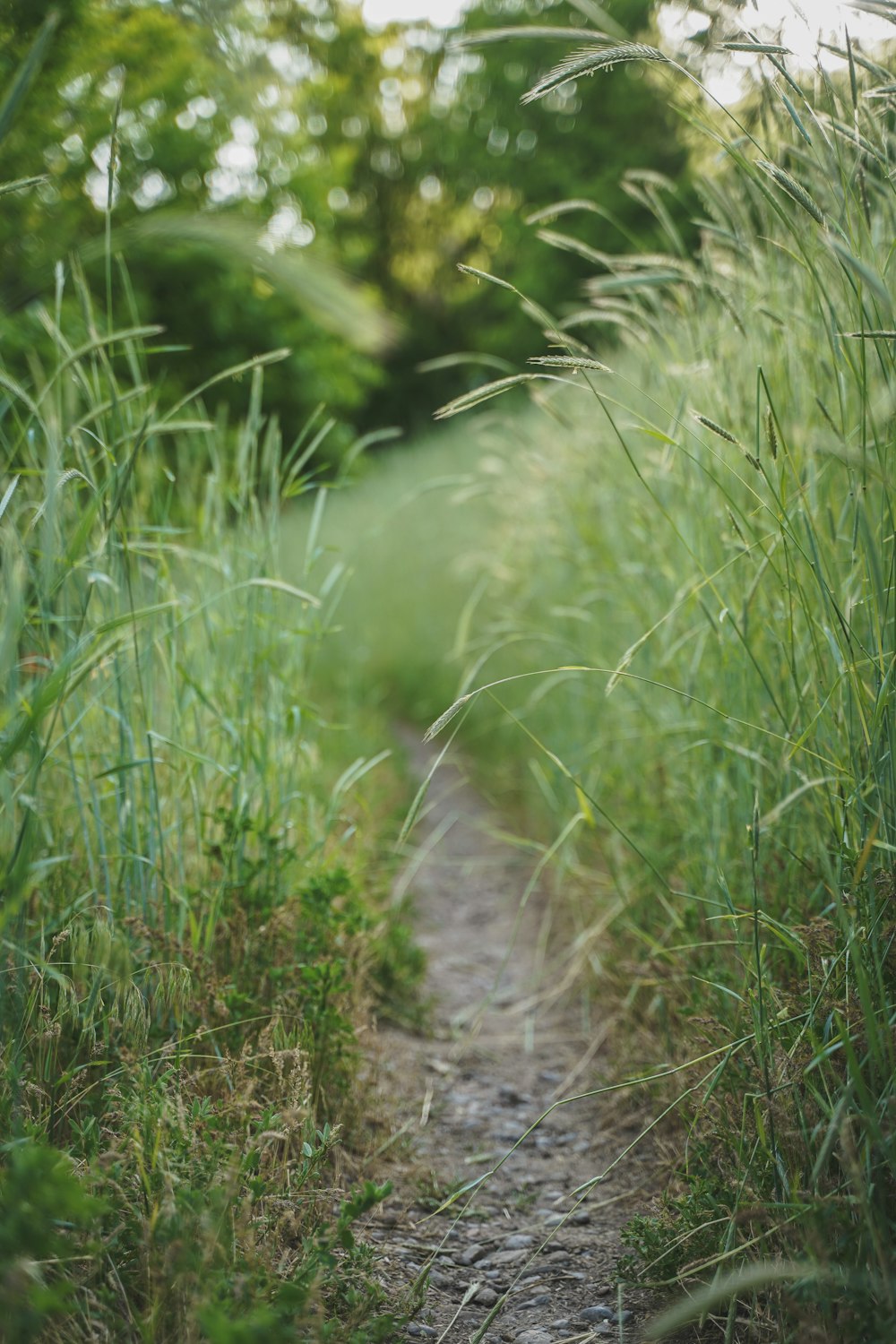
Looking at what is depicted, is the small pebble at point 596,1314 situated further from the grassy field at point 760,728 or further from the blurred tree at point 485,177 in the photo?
the blurred tree at point 485,177

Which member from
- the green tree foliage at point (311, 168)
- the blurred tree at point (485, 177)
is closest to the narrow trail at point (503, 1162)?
the green tree foliage at point (311, 168)

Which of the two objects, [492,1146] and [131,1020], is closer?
[131,1020]

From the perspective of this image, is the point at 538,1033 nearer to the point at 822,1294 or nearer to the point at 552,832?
the point at 552,832

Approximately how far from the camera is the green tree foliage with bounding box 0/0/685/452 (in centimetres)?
256

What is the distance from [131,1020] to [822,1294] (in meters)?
1.14

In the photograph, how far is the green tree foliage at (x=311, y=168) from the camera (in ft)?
8.40

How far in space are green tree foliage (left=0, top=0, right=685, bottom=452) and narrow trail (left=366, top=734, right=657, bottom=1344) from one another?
179 cm

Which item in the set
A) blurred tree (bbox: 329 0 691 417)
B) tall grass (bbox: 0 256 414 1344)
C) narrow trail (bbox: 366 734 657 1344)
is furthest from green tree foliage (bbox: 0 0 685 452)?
narrow trail (bbox: 366 734 657 1344)

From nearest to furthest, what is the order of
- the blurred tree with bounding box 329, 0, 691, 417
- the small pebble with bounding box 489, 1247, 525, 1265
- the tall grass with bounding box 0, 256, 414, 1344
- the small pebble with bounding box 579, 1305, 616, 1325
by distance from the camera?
the tall grass with bounding box 0, 256, 414, 1344 < the small pebble with bounding box 579, 1305, 616, 1325 < the small pebble with bounding box 489, 1247, 525, 1265 < the blurred tree with bounding box 329, 0, 691, 417

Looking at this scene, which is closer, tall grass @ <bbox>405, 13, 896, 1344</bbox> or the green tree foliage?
tall grass @ <bbox>405, 13, 896, 1344</bbox>

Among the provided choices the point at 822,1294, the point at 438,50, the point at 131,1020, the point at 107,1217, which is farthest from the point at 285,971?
the point at 438,50

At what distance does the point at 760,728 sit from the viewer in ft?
5.20

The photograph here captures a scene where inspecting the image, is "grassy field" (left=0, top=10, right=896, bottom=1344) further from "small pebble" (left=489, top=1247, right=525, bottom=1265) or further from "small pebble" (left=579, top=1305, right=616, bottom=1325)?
"small pebble" (left=489, top=1247, right=525, bottom=1265)

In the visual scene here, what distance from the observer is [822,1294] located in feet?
3.83
